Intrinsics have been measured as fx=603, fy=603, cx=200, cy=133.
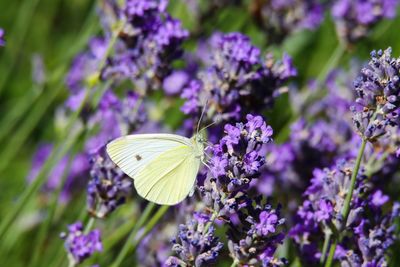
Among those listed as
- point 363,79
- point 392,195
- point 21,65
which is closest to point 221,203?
point 363,79

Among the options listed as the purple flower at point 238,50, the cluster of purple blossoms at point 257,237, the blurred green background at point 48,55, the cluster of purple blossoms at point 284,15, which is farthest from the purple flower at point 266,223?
the cluster of purple blossoms at point 284,15

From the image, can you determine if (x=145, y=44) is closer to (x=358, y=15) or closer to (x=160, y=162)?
(x=160, y=162)

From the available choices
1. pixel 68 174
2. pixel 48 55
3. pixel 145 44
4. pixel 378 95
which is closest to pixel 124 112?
pixel 145 44

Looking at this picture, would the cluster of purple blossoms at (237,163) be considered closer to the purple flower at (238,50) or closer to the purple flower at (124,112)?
the purple flower at (238,50)

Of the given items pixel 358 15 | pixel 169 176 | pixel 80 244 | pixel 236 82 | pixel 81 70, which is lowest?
pixel 80 244

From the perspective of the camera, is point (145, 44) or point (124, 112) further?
point (124, 112)

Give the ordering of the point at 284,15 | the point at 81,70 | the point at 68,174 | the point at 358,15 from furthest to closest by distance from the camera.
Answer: the point at 81,70
the point at 284,15
the point at 68,174
the point at 358,15
